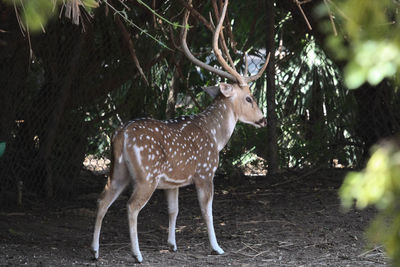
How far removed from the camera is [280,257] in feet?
14.5

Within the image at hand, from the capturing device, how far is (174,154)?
445 centimetres

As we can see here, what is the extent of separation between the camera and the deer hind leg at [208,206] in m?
4.52

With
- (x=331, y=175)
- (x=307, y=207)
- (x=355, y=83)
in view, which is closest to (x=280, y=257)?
(x=307, y=207)

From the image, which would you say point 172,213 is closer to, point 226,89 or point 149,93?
point 226,89

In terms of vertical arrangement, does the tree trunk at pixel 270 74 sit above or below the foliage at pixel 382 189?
above

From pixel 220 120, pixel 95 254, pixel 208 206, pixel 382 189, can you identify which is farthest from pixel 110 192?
pixel 382 189

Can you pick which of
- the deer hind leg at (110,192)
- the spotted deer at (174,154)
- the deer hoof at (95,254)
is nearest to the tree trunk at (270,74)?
the spotted deer at (174,154)

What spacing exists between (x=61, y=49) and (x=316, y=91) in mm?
3132

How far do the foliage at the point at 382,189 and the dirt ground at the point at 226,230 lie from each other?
2.57m

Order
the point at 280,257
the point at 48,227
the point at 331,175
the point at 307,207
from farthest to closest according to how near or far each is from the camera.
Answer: the point at 331,175 < the point at 307,207 < the point at 48,227 < the point at 280,257

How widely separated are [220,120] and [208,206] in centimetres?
74

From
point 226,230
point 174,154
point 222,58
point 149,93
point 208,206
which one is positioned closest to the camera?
point 174,154

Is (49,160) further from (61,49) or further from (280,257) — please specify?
(280,257)

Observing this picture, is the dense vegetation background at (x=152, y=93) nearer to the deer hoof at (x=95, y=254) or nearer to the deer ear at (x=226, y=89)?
the deer ear at (x=226, y=89)
